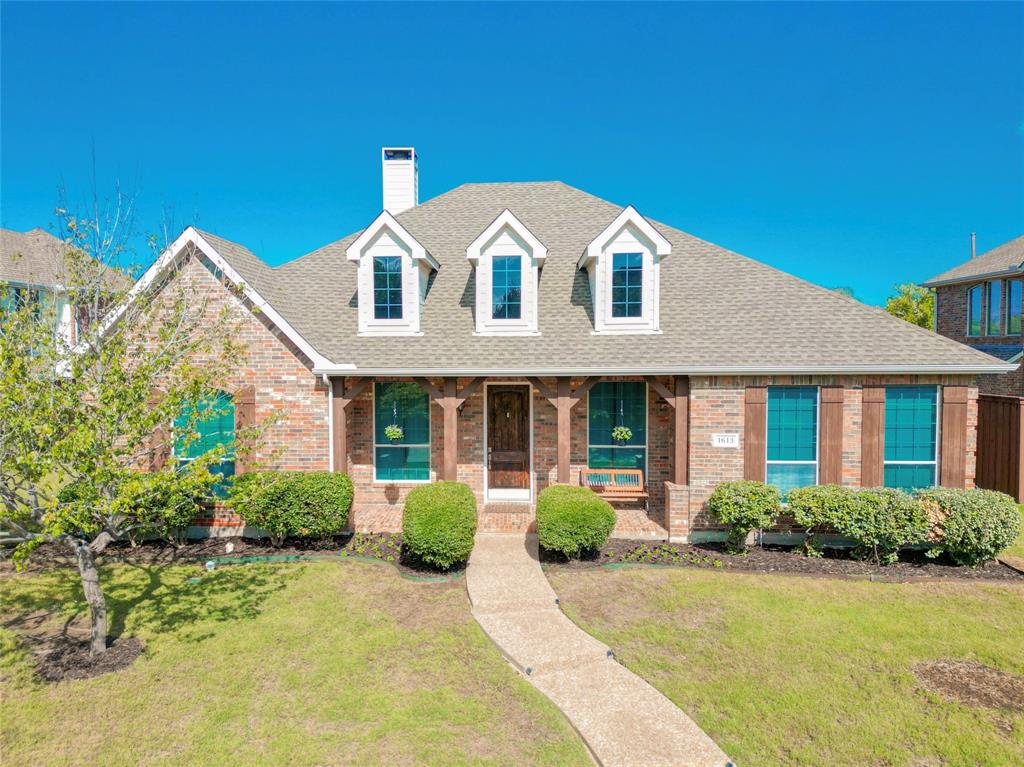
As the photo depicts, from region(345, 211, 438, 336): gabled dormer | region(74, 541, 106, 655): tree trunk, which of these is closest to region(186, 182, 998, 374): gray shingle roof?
region(345, 211, 438, 336): gabled dormer

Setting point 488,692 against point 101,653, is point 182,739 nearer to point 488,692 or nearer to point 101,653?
point 101,653

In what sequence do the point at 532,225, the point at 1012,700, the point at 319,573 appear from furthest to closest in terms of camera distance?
the point at 532,225
the point at 319,573
the point at 1012,700

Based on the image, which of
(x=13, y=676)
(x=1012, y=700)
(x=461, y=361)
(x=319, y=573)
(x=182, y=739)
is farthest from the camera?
(x=461, y=361)

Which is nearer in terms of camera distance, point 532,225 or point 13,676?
point 13,676

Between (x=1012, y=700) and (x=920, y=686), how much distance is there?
0.83 metres

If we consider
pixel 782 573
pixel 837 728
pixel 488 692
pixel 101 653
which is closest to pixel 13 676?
pixel 101 653

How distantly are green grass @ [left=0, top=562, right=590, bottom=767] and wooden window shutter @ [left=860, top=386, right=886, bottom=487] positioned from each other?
324 inches

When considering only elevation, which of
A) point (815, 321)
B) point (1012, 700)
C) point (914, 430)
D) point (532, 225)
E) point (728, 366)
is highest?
point (532, 225)

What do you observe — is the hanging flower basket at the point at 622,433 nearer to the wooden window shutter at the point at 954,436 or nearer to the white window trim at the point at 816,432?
the white window trim at the point at 816,432

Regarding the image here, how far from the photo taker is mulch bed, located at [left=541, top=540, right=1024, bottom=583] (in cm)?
889

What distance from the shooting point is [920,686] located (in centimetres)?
580

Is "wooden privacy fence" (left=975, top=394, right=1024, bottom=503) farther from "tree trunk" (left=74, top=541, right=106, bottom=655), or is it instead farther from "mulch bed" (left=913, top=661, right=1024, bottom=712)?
"tree trunk" (left=74, top=541, right=106, bottom=655)

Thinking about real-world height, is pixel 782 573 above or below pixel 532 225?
below

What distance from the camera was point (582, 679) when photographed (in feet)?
19.4
